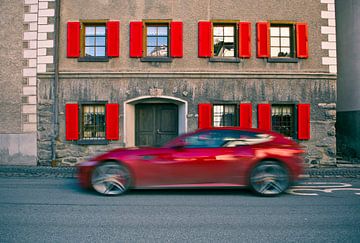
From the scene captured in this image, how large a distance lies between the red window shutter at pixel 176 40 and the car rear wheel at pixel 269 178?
7.09m

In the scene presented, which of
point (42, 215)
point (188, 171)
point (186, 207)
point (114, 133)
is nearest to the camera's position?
point (42, 215)

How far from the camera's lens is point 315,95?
485 inches

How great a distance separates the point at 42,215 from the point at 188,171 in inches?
114

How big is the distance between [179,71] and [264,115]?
3.91 meters

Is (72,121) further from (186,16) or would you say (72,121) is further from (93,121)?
(186,16)

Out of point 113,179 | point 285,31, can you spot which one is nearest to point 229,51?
point 285,31

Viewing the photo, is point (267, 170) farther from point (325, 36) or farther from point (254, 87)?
point (325, 36)

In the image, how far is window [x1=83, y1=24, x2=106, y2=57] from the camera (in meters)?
12.6

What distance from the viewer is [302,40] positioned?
12312 millimetres

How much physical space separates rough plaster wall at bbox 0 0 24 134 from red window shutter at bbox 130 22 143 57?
15.3ft

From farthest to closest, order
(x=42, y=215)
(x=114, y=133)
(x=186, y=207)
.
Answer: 1. (x=114, y=133)
2. (x=186, y=207)
3. (x=42, y=215)

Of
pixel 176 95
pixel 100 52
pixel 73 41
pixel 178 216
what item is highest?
pixel 73 41

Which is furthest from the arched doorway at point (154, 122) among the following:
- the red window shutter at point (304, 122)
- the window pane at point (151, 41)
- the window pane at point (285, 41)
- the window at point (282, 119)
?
the window pane at point (285, 41)

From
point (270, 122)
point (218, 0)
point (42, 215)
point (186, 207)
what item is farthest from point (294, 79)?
point (42, 215)
